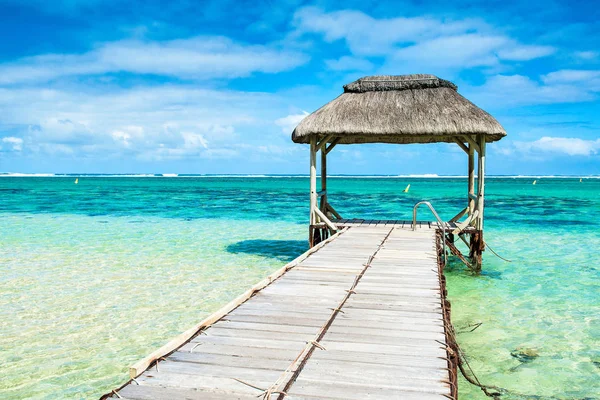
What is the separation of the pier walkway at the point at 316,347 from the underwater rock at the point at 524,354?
111cm

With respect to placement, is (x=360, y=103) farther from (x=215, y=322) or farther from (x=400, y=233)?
(x=215, y=322)

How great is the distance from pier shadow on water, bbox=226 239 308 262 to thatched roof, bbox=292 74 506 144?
111 inches

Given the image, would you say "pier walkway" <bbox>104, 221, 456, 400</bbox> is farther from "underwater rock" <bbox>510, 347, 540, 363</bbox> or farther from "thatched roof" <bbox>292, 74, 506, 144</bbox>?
"thatched roof" <bbox>292, 74, 506, 144</bbox>

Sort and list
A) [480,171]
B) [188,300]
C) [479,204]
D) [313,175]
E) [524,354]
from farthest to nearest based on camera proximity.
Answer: [313,175] → [479,204] → [480,171] → [188,300] → [524,354]

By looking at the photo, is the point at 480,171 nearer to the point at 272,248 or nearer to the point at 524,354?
the point at 524,354

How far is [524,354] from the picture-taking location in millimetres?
5023

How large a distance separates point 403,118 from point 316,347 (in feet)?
21.4

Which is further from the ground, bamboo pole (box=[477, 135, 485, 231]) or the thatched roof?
the thatched roof

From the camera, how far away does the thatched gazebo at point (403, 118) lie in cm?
865

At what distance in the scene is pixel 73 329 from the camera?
570 cm

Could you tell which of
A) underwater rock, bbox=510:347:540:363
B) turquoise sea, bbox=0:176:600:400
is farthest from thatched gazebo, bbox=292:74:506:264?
underwater rock, bbox=510:347:540:363

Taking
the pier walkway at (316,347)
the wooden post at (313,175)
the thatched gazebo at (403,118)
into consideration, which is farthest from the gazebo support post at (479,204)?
the pier walkway at (316,347)

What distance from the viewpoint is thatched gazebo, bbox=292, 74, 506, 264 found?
865cm

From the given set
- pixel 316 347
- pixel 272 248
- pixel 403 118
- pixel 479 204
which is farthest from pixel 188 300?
pixel 479 204
